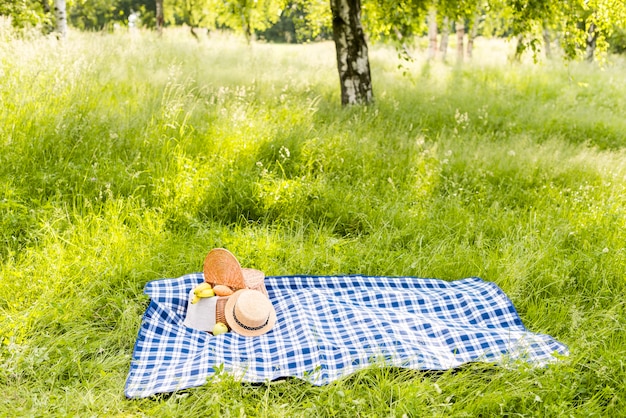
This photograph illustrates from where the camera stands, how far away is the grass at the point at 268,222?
293 centimetres

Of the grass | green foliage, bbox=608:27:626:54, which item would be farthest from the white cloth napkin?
green foliage, bbox=608:27:626:54

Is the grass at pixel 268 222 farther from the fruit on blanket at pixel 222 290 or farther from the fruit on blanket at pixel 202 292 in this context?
the fruit on blanket at pixel 222 290

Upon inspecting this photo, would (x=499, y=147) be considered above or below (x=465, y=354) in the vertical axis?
above

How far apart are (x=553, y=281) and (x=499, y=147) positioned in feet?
9.88

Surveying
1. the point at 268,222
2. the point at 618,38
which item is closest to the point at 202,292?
the point at 268,222

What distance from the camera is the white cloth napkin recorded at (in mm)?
3578

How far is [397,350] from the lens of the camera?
3.26 meters

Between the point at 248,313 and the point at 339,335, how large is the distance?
0.58m

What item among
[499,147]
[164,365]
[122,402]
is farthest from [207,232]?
[499,147]

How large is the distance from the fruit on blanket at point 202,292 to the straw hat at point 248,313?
0.43 feet

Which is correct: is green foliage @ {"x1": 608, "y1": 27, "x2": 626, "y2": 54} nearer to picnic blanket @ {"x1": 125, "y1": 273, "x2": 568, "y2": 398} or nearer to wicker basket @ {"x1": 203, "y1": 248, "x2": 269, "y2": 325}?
picnic blanket @ {"x1": 125, "y1": 273, "x2": 568, "y2": 398}

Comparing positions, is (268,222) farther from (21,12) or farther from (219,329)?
(21,12)

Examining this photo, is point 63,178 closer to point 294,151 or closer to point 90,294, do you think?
point 90,294

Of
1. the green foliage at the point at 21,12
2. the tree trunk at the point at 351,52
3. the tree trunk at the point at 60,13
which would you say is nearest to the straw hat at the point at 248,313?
the tree trunk at the point at 351,52
